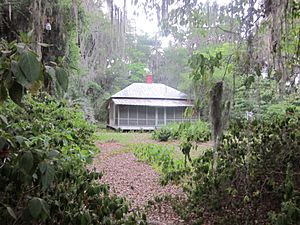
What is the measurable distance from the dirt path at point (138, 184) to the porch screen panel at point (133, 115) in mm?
12094

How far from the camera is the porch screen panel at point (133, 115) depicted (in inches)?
838

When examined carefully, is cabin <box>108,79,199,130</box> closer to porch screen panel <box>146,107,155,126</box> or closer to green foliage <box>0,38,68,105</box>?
porch screen panel <box>146,107,155,126</box>

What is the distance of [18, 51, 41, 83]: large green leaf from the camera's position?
3.48 ft

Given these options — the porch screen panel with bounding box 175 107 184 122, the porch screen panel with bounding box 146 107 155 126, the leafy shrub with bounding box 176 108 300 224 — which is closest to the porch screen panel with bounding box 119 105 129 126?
the porch screen panel with bounding box 146 107 155 126

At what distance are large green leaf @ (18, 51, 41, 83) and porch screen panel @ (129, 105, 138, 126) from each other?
66.3ft

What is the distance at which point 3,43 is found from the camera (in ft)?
4.45

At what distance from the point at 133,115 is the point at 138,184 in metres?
15.5

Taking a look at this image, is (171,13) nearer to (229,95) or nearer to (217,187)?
(229,95)

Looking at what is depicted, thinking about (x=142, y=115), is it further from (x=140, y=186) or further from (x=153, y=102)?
(x=140, y=186)

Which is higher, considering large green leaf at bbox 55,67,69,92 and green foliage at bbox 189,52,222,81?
green foliage at bbox 189,52,222,81

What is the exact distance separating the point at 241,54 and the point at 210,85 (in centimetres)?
61

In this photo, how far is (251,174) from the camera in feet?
9.12

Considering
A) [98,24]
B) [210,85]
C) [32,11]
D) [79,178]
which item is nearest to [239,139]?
[210,85]

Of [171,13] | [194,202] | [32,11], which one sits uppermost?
[32,11]
